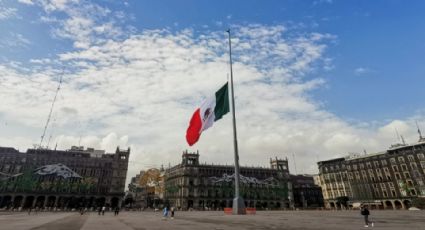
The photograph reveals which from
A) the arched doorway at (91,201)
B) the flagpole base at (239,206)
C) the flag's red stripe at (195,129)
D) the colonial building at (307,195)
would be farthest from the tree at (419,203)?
the arched doorway at (91,201)

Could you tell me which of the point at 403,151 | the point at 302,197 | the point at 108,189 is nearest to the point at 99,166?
the point at 108,189

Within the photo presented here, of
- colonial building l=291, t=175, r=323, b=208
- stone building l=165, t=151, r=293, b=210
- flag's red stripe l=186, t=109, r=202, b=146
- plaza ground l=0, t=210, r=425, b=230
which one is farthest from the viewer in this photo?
colonial building l=291, t=175, r=323, b=208

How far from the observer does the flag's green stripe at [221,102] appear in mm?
26875

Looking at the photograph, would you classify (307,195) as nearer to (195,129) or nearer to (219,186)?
(219,186)

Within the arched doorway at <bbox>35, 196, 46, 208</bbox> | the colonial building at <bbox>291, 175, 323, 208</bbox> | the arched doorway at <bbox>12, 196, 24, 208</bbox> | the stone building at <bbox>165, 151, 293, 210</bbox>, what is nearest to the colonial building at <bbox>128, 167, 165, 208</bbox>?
the stone building at <bbox>165, 151, 293, 210</bbox>

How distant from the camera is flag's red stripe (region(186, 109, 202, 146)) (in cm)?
2817

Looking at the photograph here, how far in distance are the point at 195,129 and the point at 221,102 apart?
4.25 meters

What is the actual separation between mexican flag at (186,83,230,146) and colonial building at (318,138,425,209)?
279 feet

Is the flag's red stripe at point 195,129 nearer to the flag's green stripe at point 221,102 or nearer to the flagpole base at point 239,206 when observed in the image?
the flag's green stripe at point 221,102

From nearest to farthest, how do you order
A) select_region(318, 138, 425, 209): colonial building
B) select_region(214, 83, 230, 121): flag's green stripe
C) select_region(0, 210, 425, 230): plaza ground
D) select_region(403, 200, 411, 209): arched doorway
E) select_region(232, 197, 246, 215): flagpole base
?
1. select_region(0, 210, 425, 230): plaza ground
2. select_region(232, 197, 246, 215): flagpole base
3. select_region(214, 83, 230, 121): flag's green stripe
4. select_region(403, 200, 411, 209): arched doorway
5. select_region(318, 138, 425, 209): colonial building

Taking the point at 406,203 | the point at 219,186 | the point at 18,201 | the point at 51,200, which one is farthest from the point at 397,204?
the point at 18,201

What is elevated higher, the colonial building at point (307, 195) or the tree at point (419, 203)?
the colonial building at point (307, 195)

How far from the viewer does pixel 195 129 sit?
29250 mm

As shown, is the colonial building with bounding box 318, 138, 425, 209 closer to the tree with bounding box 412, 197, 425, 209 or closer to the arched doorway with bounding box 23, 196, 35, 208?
the tree with bounding box 412, 197, 425, 209
